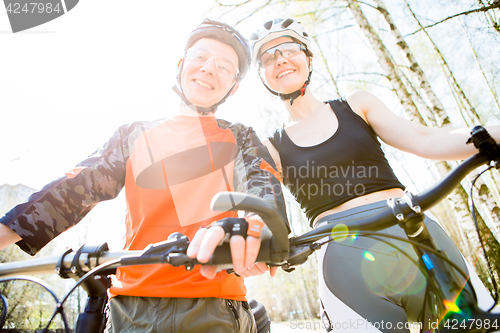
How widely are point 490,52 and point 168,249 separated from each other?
1483 cm

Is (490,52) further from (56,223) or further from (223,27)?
(56,223)

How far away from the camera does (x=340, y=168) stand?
246 centimetres

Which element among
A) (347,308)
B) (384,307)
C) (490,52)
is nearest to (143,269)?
(347,308)

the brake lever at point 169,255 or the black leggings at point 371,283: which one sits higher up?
the brake lever at point 169,255

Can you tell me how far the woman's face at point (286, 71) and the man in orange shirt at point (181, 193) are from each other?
52 cm

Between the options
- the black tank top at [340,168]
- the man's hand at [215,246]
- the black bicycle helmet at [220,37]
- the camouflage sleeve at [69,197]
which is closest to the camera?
the man's hand at [215,246]

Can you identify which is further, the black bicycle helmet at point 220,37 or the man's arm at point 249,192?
the black bicycle helmet at point 220,37

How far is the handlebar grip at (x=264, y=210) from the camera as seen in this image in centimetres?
83

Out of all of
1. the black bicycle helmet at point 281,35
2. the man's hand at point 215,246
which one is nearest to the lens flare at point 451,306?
the man's hand at point 215,246

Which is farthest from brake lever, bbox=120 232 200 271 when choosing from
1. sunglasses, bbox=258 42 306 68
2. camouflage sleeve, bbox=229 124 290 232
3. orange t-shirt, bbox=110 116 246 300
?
sunglasses, bbox=258 42 306 68

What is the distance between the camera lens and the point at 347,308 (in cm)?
197

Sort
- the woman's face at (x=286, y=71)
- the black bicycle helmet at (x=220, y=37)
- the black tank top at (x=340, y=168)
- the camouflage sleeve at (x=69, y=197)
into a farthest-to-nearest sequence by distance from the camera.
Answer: the woman's face at (x=286, y=71), the black bicycle helmet at (x=220, y=37), the black tank top at (x=340, y=168), the camouflage sleeve at (x=69, y=197)

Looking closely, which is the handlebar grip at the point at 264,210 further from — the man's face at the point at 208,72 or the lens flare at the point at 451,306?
the man's face at the point at 208,72

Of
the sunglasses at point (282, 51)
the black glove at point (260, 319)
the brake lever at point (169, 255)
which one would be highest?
the sunglasses at point (282, 51)
